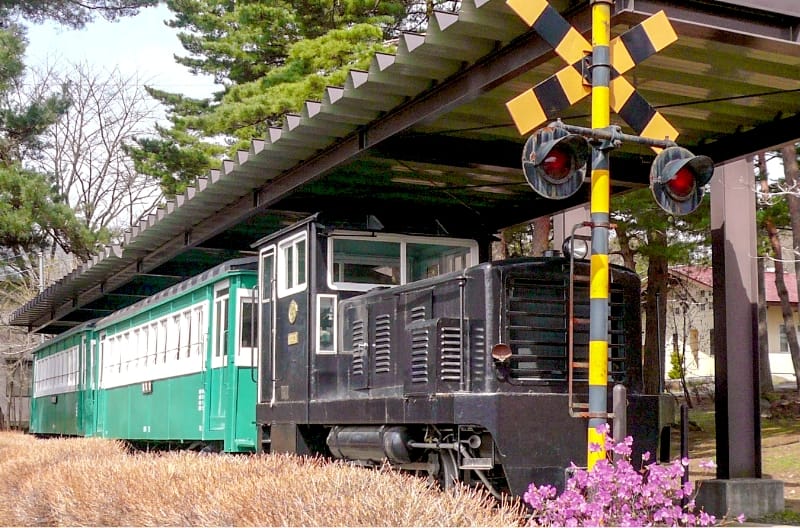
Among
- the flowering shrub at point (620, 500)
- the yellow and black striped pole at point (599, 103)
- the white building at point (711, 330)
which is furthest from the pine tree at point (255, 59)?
the white building at point (711, 330)

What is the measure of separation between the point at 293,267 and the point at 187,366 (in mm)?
4803

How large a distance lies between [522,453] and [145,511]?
2767mm

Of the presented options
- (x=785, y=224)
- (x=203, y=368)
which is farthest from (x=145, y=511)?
(x=785, y=224)

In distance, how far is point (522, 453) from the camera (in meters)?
7.69

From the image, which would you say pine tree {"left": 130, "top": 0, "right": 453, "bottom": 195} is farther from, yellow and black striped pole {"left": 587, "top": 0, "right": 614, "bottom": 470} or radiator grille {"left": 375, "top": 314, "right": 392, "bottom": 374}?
yellow and black striped pole {"left": 587, "top": 0, "right": 614, "bottom": 470}

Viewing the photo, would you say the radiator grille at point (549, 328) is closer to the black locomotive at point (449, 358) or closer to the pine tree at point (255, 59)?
the black locomotive at point (449, 358)

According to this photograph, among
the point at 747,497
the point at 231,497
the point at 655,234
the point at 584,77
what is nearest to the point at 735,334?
the point at 747,497

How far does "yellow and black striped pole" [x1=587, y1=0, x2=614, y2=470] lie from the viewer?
6445 mm

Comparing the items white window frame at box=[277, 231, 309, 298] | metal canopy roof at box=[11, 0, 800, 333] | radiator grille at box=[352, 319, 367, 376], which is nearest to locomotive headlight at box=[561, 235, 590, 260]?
metal canopy roof at box=[11, 0, 800, 333]

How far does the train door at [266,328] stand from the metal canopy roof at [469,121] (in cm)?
106

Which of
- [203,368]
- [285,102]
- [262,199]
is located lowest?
[203,368]

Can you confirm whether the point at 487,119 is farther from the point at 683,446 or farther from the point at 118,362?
the point at 118,362

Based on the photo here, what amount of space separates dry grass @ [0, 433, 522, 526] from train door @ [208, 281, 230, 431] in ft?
9.36

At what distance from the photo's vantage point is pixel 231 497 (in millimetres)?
6574
